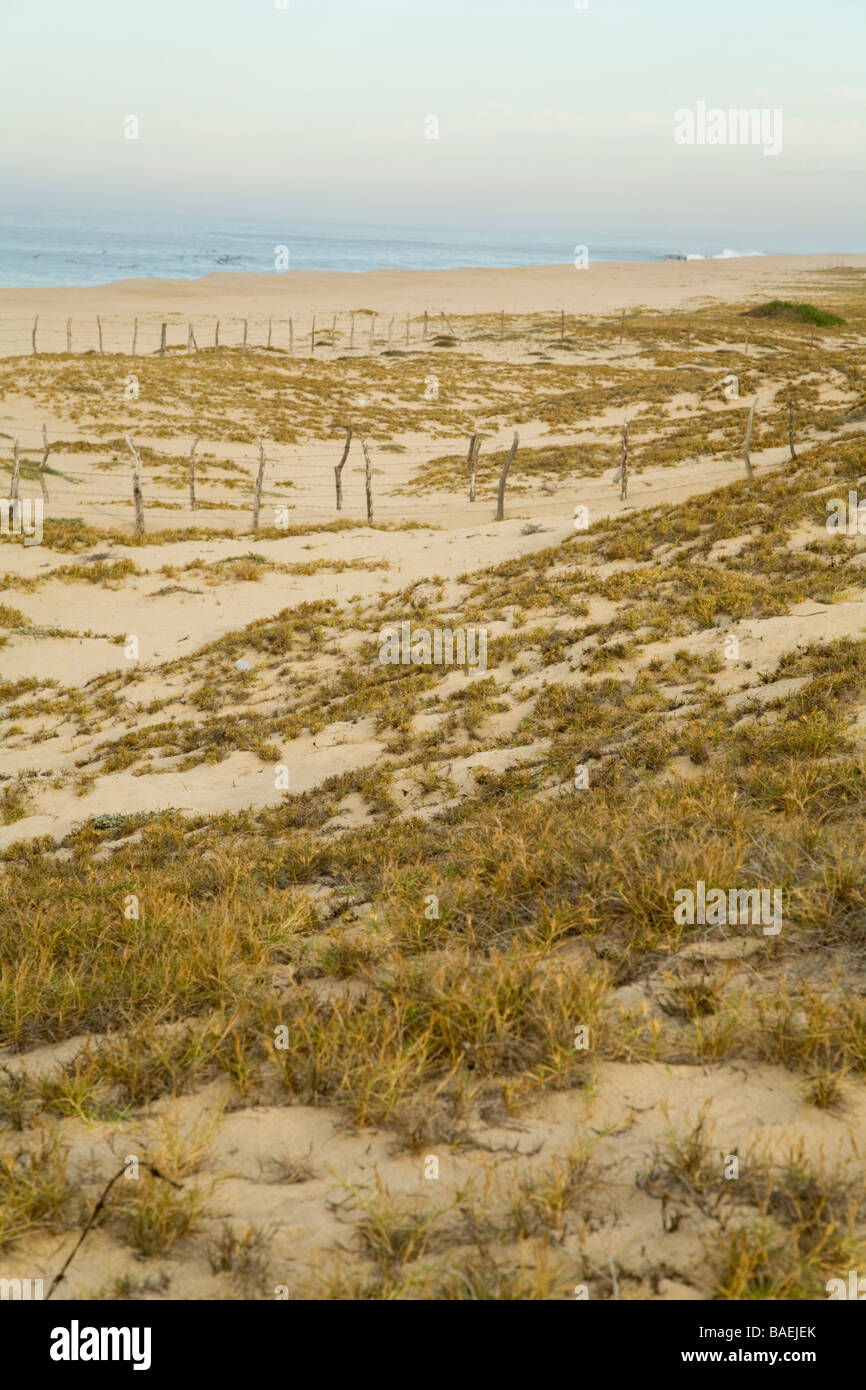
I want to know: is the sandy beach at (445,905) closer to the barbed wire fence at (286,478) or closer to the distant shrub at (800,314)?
the barbed wire fence at (286,478)

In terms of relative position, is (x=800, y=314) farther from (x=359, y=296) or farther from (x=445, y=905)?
(x=445, y=905)

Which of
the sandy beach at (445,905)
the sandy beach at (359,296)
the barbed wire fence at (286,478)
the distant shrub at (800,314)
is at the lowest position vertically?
the sandy beach at (445,905)

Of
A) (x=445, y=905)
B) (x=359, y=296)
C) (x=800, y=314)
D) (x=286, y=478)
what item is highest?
(x=359, y=296)

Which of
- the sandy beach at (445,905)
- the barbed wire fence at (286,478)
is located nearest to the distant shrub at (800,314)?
the barbed wire fence at (286,478)

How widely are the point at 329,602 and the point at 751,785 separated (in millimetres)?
12174

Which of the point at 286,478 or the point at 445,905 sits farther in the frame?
the point at 286,478

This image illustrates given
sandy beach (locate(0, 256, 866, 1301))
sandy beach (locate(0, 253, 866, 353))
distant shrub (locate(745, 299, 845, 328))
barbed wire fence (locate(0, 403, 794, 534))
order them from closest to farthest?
1. sandy beach (locate(0, 256, 866, 1301))
2. barbed wire fence (locate(0, 403, 794, 534))
3. distant shrub (locate(745, 299, 845, 328))
4. sandy beach (locate(0, 253, 866, 353))

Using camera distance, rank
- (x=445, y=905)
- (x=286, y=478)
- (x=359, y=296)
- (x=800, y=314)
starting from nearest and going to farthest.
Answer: (x=445, y=905) → (x=286, y=478) → (x=800, y=314) → (x=359, y=296)

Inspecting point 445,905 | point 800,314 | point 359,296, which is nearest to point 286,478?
point 445,905

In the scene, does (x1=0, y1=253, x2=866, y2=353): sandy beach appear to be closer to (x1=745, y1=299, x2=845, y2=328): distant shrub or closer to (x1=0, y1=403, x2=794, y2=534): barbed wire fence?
(x1=745, y1=299, x2=845, y2=328): distant shrub

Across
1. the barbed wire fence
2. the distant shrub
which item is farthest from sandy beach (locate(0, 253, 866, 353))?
the barbed wire fence

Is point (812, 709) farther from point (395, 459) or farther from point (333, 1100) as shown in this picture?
point (395, 459)

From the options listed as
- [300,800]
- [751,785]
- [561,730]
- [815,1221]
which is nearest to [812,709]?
[751,785]

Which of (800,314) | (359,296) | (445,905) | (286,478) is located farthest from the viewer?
(359,296)
